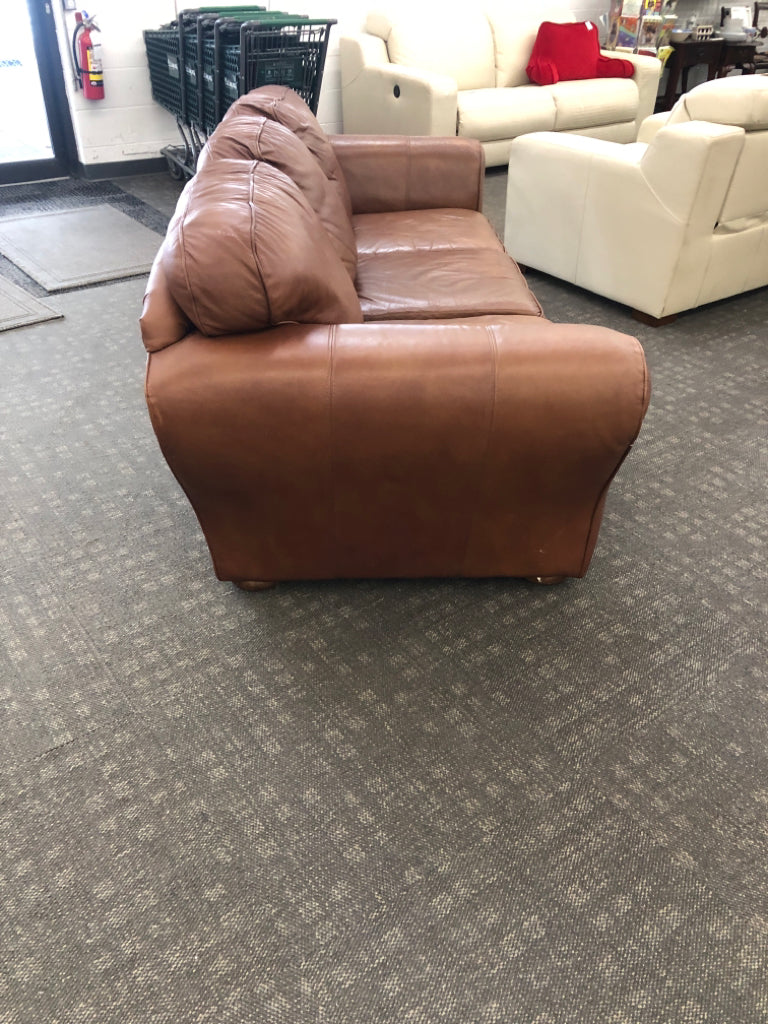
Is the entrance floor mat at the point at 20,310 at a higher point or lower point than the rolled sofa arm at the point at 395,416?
lower

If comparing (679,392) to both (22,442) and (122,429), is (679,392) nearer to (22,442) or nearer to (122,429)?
(122,429)

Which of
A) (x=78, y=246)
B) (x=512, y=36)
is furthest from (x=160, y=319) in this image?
(x=512, y=36)

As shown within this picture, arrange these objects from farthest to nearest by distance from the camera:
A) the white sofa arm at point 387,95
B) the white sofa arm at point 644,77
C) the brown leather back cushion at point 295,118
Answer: the white sofa arm at point 644,77
the white sofa arm at point 387,95
the brown leather back cushion at point 295,118

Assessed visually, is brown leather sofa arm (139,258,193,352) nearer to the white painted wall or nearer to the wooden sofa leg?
the wooden sofa leg

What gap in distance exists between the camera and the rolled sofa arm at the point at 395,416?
4.19ft

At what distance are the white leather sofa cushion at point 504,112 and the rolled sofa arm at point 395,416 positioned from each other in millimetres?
3385

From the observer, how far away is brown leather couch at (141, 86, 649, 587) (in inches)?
49.9

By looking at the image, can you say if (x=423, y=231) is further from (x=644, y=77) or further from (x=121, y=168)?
(x=644, y=77)

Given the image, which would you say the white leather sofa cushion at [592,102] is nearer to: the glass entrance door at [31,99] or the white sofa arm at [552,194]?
the white sofa arm at [552,194]

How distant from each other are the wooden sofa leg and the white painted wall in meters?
2.79

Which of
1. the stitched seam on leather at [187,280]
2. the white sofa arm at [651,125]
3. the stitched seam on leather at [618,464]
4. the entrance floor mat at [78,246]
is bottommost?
the entrance floor mat at [78,246]

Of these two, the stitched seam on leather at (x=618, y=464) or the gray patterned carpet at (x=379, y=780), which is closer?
the gray patterned carpet at (x=379, y=780)

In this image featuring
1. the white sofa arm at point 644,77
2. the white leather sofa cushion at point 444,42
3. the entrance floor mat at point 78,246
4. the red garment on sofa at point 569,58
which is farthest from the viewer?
the white sofa arm at point 644,77

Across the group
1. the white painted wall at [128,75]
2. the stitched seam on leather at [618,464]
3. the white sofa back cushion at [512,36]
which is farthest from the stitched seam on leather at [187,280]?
the white sofa back cushion at [512,36]
